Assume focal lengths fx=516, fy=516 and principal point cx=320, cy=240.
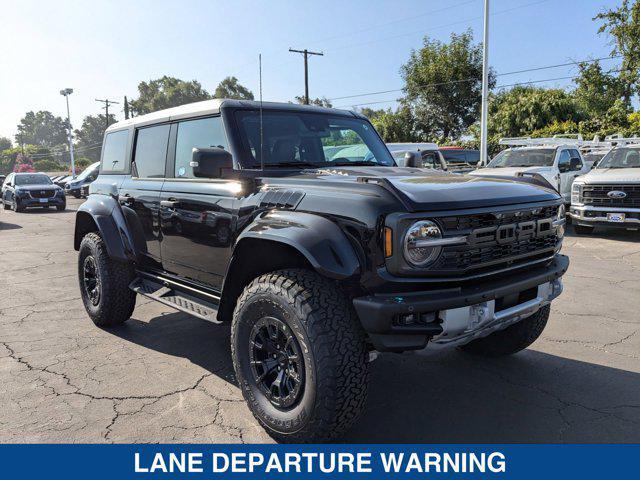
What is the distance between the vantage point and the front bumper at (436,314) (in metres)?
2.43

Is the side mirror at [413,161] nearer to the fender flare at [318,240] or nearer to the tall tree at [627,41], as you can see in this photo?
the fender flare at [318,240]

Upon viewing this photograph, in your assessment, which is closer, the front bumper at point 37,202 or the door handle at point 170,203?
the door handle at point 170,203

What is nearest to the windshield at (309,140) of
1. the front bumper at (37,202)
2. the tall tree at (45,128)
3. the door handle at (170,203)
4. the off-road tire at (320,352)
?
the door handle at (170,203)

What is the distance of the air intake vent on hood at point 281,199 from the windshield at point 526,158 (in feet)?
34.7

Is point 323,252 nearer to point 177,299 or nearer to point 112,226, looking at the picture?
point 177,299

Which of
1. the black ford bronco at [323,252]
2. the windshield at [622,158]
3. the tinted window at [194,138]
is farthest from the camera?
the windshield at [622,158]

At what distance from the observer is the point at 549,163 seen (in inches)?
479

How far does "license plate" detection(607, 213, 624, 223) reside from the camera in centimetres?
981

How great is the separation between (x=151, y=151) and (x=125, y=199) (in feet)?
1.59

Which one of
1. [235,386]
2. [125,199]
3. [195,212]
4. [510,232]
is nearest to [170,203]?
[195,212]

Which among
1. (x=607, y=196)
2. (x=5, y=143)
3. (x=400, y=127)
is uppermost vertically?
(x=5, y=143)

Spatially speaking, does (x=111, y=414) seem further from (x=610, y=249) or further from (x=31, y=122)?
(x=31, y=122)

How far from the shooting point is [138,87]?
3962 inches

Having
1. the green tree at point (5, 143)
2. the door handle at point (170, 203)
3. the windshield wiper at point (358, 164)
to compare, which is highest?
the green tree at point (5, 143)
